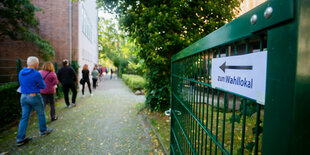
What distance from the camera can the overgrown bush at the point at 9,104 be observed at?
15.9 ft

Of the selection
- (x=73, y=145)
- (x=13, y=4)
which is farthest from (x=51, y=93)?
(x=13, y=4)

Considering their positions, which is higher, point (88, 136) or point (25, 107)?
point (25, 107)

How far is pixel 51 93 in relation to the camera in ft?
17.0

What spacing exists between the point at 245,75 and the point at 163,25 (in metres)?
4.50

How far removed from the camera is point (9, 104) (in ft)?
16.7

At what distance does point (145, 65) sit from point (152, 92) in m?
1.04

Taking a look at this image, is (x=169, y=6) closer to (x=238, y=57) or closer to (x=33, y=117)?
(x=238, y=57)

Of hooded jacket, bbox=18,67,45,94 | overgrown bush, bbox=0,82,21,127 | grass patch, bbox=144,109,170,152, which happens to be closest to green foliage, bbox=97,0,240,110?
grass patch, bbox=144,109,170,152

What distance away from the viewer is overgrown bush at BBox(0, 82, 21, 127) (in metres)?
4.85

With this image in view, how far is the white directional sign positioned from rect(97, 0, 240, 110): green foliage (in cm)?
404

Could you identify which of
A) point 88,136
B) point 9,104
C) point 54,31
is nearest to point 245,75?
point 88,136

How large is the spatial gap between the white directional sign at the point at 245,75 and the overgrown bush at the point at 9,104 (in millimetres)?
6442

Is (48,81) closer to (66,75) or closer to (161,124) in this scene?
(66,75)

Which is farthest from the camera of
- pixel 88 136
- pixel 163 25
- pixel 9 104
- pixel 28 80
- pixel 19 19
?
pixel 19 19
